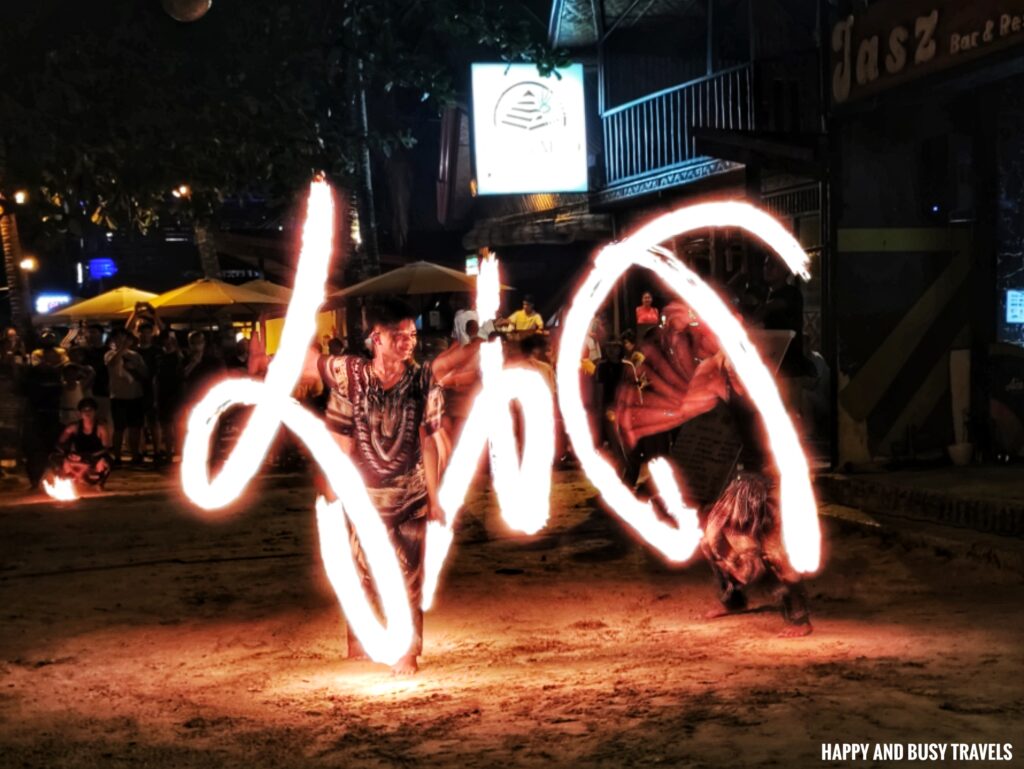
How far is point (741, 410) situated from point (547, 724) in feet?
9.79

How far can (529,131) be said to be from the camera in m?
22.8

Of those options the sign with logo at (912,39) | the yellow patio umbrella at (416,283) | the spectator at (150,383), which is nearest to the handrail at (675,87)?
the yellow patio umbrella at (416,283)

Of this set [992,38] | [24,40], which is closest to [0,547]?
[24,40]

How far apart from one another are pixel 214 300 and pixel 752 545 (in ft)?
50.8

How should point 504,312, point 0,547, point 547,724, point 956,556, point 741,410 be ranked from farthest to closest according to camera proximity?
point 504,312
point 0,547
point 956,556
point 741,410
point 547,724

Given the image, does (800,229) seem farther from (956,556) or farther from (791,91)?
(956,556)

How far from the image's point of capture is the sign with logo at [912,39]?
10695 mm

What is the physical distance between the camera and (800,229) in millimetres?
17484

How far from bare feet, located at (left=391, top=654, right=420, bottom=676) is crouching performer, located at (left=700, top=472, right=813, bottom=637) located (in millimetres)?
2098

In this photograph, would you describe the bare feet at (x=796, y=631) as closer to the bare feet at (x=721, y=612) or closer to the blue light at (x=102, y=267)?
the bare feet at (x=721, y=612)

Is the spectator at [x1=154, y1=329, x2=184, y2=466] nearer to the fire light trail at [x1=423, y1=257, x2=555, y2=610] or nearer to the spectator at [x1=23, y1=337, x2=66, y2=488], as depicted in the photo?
the spectator at [x1=23, y1=337, x2=66, y2=488]

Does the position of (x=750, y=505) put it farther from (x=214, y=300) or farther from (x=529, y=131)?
(x=214, y=300)

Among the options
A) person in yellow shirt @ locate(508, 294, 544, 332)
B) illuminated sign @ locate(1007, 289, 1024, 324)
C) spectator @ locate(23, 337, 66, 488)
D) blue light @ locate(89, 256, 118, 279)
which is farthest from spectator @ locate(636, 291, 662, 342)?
blue light @ locate(89, 256, 118, 279)

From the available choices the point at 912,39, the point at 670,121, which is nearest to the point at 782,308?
the point at 912,39
